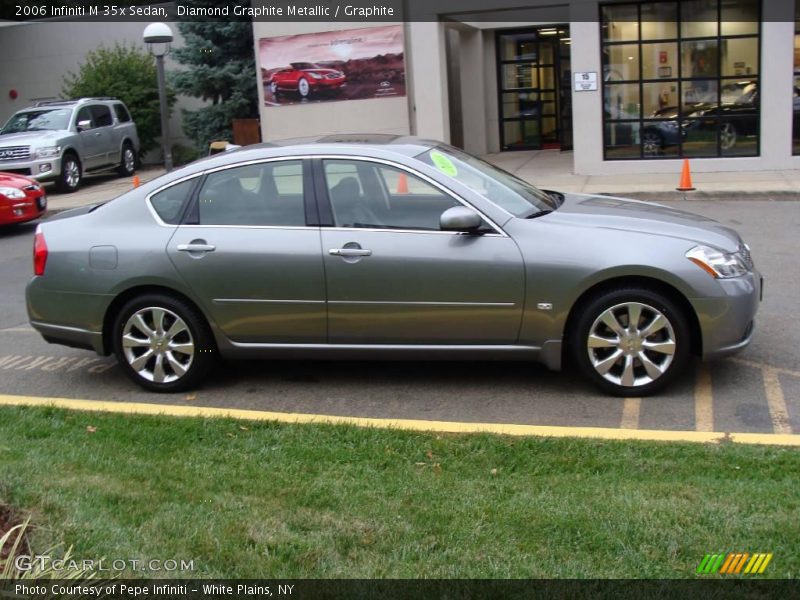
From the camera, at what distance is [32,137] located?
2012 centimetres

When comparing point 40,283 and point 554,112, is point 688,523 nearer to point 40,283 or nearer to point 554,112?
point 40,283

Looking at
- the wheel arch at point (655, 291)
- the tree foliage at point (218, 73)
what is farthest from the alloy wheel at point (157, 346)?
the tree foliage at point (218, 73)

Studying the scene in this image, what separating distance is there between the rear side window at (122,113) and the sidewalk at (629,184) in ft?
7.46

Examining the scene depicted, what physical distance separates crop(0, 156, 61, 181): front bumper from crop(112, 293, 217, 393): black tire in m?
14.4

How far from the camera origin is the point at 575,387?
617 cm

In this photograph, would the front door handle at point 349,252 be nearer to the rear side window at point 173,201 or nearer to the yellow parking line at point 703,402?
the rear side window at point 173,201

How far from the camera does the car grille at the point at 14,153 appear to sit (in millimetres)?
19391

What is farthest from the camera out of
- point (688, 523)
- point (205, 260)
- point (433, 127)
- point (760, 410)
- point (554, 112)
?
point (554, 112)

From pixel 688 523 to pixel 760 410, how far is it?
2.01m

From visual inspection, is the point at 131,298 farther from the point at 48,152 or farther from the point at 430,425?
the point at 48,152

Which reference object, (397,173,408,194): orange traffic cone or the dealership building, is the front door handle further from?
the dealership building

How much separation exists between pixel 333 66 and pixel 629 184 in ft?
24.8

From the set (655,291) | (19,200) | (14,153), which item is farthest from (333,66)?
(655,291)

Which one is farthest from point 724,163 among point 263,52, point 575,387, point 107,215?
point 107,215
